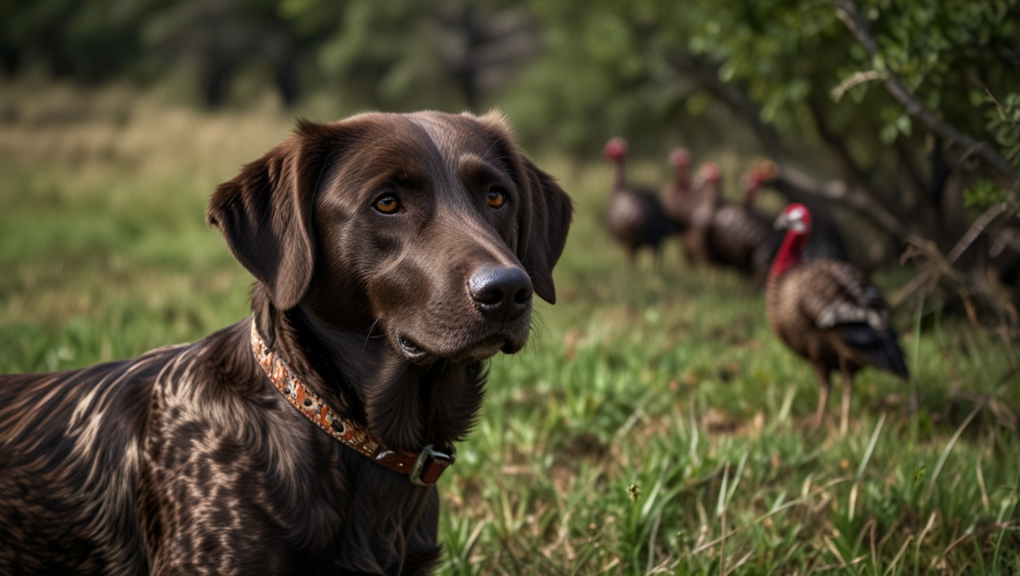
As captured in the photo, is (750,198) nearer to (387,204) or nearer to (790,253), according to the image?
A: (790,253)

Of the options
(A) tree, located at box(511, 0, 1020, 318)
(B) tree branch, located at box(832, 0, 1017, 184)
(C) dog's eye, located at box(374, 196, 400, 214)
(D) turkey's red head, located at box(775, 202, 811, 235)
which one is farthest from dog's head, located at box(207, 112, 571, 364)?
(D) turkey's red head, located at box(775, 202, 811, 235)

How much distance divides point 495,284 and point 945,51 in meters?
3.32

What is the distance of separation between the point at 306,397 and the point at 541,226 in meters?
1.00

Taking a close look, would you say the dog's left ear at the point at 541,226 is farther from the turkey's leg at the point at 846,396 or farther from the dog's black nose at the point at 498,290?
the turkey's leg at the point at 846,396

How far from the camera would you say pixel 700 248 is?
34.2 feet

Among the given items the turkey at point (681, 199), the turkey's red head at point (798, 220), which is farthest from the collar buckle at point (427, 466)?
the turkey at point (681, 199)

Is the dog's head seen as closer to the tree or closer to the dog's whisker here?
the dog's whisker

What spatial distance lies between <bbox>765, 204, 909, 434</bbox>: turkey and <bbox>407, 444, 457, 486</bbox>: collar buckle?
286 cm

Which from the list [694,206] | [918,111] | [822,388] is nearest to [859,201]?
[822,388]

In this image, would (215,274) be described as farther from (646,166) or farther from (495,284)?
(646,166)

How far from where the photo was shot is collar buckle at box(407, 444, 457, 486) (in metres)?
2.43

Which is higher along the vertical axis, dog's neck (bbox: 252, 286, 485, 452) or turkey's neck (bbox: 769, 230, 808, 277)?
dog's neck (bbox: 252, 286, 485, 452)

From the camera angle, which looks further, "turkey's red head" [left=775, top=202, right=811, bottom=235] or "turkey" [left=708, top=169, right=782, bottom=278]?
"turkey" [left=708, top=169, right=782, bottom=278]

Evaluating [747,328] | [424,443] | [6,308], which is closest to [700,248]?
[747,328]
